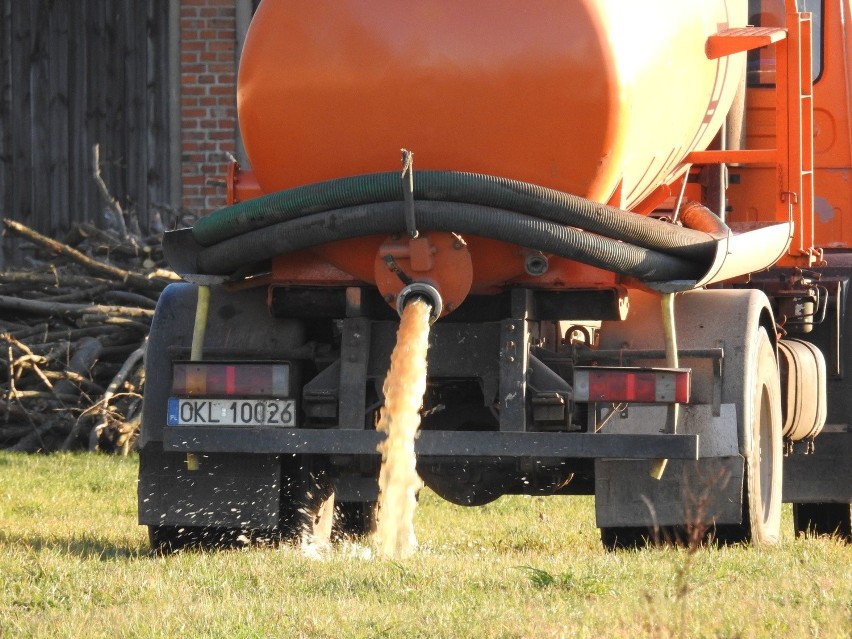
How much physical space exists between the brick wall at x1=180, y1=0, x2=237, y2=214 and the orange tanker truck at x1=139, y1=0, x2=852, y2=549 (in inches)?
297

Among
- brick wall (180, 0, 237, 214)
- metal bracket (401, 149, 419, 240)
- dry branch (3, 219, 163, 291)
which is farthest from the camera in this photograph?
brick wall (180, 0, 237, 214)

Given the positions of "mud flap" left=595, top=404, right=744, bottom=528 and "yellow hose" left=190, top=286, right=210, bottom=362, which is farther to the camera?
"yellow hose" left=190, top=286, right=210, bottom=362

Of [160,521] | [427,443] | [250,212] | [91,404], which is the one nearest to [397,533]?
[427,443]

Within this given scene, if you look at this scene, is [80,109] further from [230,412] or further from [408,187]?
[408,187]

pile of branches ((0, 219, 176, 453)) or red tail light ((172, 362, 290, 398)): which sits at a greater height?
pile of branches ((0, 219, 176, 453))

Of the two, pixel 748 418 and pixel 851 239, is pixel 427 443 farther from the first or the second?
pixel 851 239

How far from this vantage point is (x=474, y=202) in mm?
5266

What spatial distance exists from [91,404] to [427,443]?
545 centimetres

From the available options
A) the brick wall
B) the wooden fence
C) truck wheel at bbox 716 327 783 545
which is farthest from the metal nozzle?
the wooden fence

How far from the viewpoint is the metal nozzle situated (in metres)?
5.42

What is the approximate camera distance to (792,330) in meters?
7.32

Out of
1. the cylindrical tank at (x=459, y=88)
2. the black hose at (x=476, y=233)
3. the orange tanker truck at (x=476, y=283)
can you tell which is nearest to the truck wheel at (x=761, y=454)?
the orange tanker truck at (x=476, y=283)

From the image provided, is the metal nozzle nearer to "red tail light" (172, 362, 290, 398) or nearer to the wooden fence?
"red tail light" (172, 362, 290, 398)

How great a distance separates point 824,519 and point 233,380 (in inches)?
144
